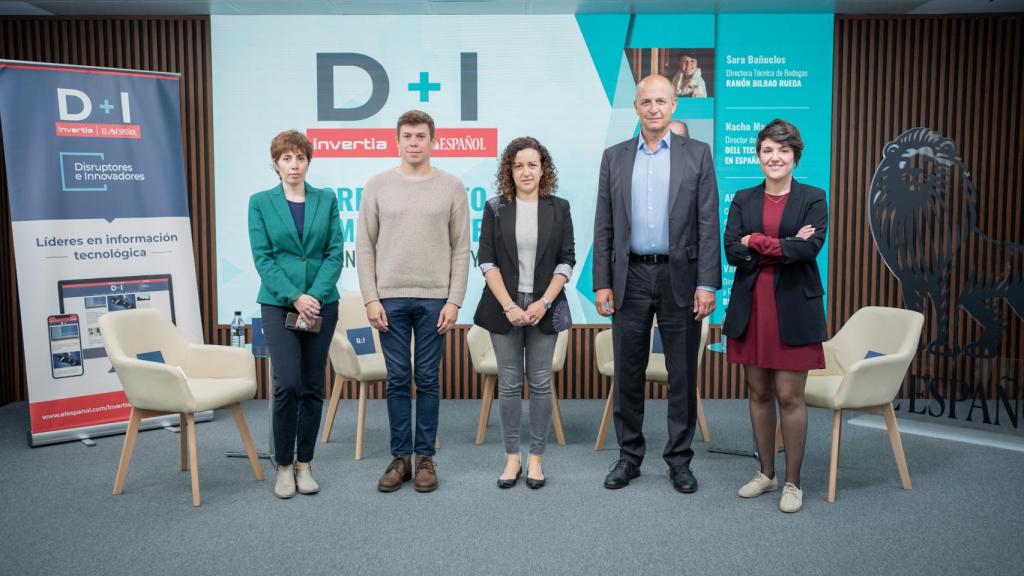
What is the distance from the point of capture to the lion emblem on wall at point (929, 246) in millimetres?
4516

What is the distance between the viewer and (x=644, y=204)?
10.5ft

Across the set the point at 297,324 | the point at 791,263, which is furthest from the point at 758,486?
the point at 297,324

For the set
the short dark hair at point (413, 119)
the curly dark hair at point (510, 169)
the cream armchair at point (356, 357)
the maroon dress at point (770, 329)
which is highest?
the short dark hair at point (413, 119)

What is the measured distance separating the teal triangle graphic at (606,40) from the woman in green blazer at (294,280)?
2.75 metres

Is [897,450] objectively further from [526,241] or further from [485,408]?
[485,408]

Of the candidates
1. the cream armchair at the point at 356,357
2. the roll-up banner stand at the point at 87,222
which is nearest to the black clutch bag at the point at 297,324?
the cream armchair at the point at 356,357

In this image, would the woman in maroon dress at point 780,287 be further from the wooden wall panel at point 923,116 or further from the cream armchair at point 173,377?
the wooden wall panel at point 923,116

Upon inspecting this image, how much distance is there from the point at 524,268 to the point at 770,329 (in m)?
1.09

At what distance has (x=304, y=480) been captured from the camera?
3.31m

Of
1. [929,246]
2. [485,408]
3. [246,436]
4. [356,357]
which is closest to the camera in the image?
[246,436]

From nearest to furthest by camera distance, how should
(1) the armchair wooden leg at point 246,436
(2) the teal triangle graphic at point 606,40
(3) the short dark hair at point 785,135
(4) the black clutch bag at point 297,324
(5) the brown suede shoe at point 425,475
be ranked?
(3) the short dark hair at point 785,135 < (4) the black clutch bag at point 297,324 < (5) the brown suede shoe at point 425,475 < (1) the armchair wooden leg at point 246,436 < (2) the teal triangle graphic at point 606,40

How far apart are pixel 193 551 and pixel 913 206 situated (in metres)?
4.44

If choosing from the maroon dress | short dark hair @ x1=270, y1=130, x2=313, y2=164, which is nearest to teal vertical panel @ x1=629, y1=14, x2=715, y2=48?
the maroon dress

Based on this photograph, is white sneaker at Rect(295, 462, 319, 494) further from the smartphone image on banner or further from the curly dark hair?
the smartphone image on banner
